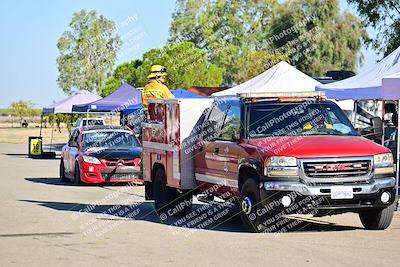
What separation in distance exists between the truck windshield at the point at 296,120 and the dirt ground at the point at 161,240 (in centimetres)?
147

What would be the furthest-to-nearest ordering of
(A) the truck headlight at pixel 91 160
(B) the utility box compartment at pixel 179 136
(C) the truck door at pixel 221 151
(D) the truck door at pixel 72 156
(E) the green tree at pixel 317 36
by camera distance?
(E) the green tree at pixel 317 36 < (D) the truck door at pixel 72 156 < (A) the truck headlight at pixel 91 160 < (B) the utility box compartment at pixel 179 136 < (C) the truck door at pixel 221 151

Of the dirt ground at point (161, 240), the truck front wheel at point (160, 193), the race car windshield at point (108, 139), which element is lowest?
the dirt ground at point (161, 240)

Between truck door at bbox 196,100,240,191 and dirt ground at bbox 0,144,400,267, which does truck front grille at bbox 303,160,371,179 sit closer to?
dirt ground at bbox 0,144,400,267

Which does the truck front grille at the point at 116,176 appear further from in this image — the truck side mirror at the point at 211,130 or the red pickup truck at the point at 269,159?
the truck side mirror at the point at 211,130

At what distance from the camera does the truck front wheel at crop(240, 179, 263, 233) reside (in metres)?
12.3

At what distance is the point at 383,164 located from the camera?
1231cm

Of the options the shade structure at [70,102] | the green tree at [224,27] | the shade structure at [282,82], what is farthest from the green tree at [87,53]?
the shade structure at [282,82]

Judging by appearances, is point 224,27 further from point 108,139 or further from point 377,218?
point 377,218

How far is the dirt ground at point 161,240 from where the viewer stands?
10.1 m

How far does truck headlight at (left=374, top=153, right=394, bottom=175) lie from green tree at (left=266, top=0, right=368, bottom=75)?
52.8 m

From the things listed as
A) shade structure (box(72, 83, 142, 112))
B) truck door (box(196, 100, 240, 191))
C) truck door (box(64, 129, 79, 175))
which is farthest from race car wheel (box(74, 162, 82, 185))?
shade structure (box(72, 83, 142, 112))

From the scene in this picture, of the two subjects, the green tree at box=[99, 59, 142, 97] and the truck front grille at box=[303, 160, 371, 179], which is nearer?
the truck front grille at box=[303, 160, 371, 179]

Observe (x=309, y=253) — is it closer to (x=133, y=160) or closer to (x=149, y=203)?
(x=149, y=203)

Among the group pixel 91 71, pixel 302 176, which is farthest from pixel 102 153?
pixel 91 71
